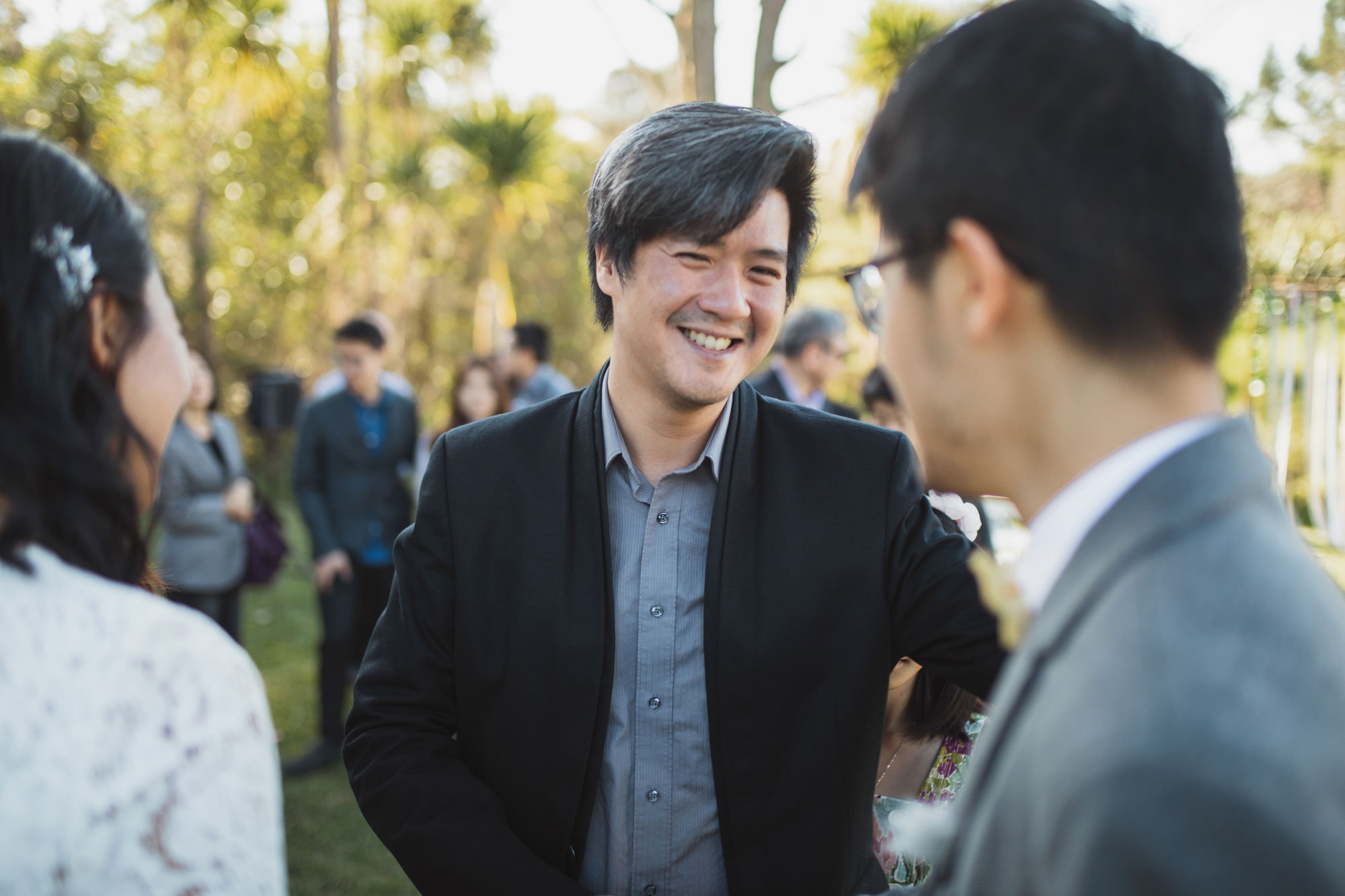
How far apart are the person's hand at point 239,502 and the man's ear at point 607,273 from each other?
350 centimetres

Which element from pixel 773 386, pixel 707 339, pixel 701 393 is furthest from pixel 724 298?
pixel 773 386

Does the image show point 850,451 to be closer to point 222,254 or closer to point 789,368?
point 789,368

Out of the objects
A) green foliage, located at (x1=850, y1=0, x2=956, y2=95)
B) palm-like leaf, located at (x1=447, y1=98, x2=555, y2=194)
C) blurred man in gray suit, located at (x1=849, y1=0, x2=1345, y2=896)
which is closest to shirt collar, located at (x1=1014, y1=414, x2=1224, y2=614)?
blurred man in gray suit, located at (x1=849, y1=0, x2=1345, y2=896)

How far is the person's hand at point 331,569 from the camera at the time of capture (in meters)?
5.23

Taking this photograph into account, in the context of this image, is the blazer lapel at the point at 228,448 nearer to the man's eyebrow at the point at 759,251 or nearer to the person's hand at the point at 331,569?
the person's hand at the point at 331,569

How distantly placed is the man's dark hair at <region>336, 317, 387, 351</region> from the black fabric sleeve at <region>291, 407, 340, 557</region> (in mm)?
452

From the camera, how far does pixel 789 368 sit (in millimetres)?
5469

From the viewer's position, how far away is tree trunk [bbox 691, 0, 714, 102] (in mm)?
5766

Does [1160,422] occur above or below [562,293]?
above

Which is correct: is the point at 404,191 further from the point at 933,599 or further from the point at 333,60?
the point at 933,599

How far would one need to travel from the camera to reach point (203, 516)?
4.72 meters

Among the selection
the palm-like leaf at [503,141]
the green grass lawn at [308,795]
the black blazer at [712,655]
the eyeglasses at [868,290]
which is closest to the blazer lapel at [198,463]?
the green grass lawn at [308,795]

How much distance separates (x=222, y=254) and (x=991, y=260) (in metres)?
21.0

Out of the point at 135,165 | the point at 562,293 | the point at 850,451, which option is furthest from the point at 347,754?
the point at 562,293
